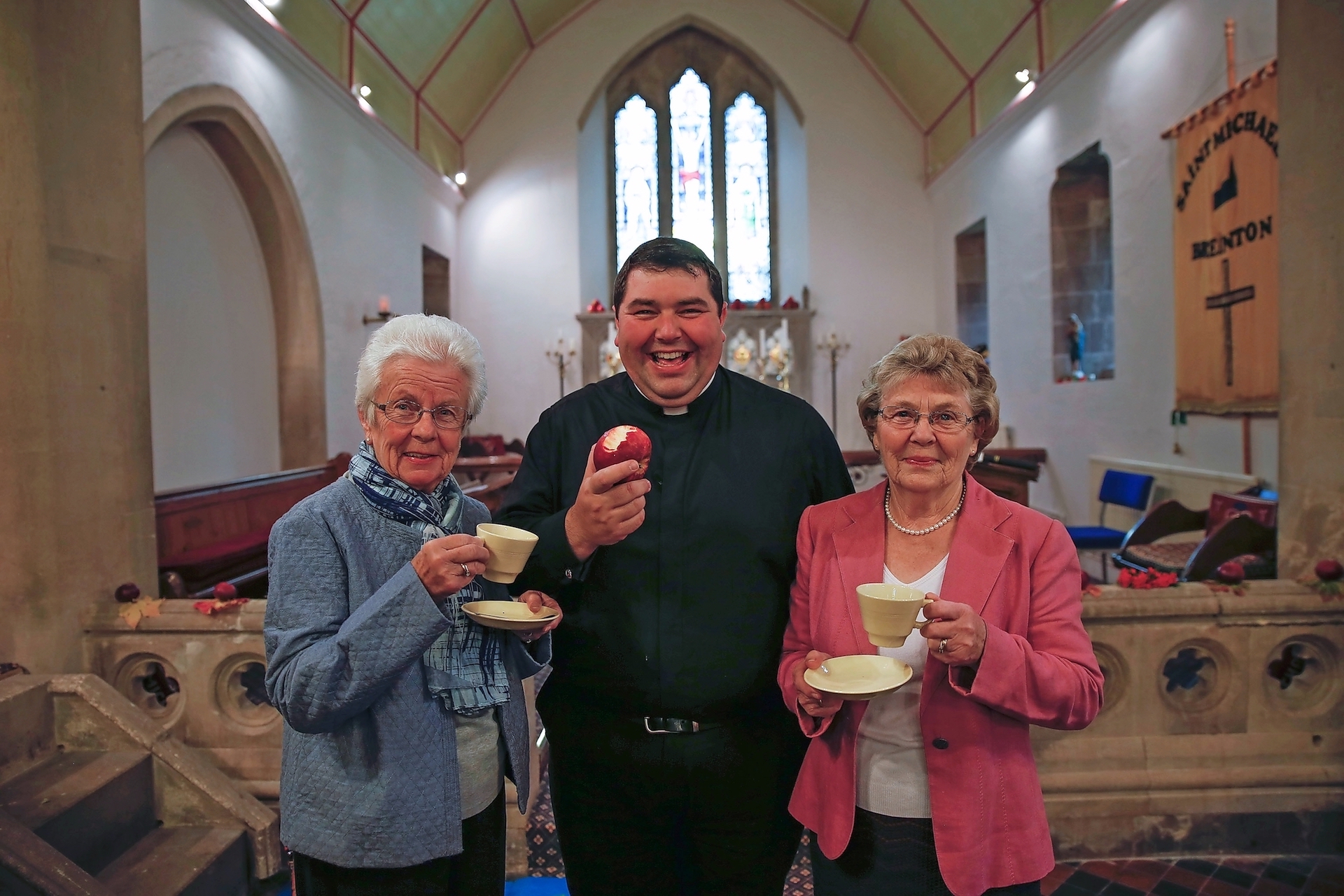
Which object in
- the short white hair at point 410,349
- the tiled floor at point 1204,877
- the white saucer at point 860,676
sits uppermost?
the short white hair at point 410,349

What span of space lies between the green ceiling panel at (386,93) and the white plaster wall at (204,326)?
227cm

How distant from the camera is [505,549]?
1.13 metres

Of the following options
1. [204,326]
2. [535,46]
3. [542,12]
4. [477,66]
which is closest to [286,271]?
[204,326]

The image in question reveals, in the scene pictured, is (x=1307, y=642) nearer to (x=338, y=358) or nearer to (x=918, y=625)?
(x=918, y=625)

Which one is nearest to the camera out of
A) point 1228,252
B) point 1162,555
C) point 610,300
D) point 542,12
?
point 610,300

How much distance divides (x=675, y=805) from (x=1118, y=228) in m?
6.39

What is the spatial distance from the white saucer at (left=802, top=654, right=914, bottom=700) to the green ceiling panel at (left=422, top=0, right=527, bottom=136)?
967cm

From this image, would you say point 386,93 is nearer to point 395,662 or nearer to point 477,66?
point 477,66

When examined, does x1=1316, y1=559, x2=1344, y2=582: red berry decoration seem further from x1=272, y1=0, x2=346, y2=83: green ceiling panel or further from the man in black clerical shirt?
x1=272, y1=0, x2=346, y2=83: green ceiling panel

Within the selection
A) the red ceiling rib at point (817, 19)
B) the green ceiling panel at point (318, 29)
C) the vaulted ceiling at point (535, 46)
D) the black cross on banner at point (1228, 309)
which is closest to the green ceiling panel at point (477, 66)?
the vaulted ceiling at point (535, 46)

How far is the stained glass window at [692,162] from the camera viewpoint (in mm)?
11234

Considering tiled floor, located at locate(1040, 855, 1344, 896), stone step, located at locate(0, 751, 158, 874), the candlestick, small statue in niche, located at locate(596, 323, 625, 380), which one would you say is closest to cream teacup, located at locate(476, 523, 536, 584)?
stone step, located at locate(0, 751, 158, 874)

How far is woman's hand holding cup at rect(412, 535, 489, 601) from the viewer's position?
3.55 ft

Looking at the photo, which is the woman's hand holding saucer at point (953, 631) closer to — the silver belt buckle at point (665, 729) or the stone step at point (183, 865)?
the silver belt buckle at point (665, 729)
